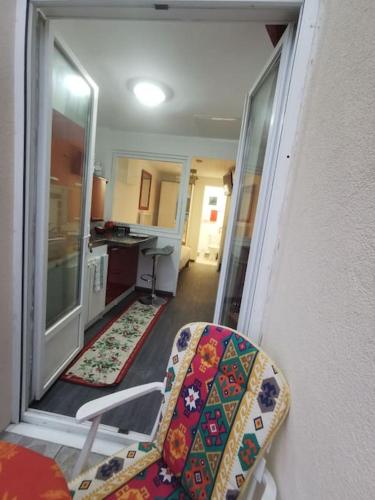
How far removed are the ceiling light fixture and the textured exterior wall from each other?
166cm

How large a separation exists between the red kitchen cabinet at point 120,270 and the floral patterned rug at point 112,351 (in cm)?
32

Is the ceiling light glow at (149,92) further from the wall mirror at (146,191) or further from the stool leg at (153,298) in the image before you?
the stool leg at (153,298)

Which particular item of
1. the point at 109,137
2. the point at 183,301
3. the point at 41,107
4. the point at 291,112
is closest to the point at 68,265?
the point at 41,107

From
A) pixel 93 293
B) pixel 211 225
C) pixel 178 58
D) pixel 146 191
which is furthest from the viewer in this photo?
pixel 211 225

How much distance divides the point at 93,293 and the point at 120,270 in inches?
29.1

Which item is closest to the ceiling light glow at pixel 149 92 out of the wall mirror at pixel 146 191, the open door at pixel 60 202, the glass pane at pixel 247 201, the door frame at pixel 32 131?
the open door at pixel 60 202

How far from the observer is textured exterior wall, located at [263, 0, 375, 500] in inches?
16.5

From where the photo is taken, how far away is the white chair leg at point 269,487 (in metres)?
0.63

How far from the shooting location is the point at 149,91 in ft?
7.16

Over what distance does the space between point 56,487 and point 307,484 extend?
0.64 m

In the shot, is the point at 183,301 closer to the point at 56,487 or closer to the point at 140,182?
the point at 140,182

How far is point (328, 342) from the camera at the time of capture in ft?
1.71

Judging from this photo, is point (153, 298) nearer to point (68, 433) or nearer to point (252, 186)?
point (68, 433)

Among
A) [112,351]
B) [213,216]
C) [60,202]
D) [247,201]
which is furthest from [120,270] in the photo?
[213,216]
